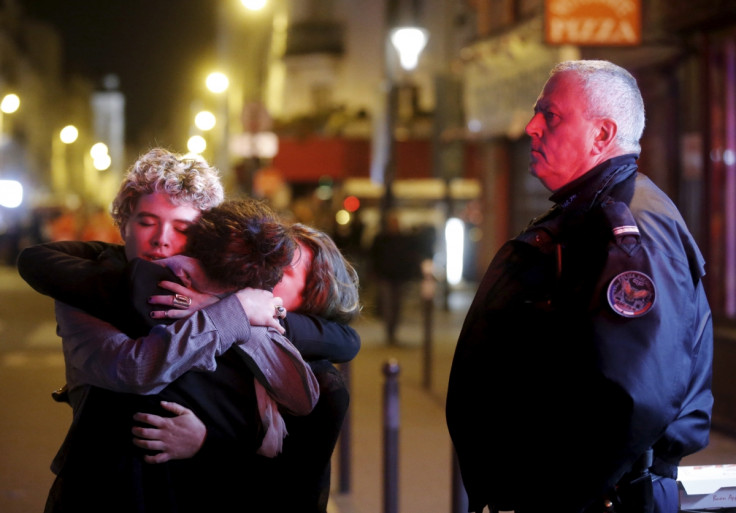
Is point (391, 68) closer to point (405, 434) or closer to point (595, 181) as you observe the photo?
point (405, 434)

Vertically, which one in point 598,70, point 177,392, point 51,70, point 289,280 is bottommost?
point 177,392

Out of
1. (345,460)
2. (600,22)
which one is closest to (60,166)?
(600,22)

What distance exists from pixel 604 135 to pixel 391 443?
12.3 feet

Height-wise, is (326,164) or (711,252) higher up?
(326,164)

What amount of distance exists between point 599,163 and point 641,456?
2.53ft

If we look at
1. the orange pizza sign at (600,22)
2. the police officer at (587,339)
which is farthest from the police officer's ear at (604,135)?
the orange pizza sign at (600,22)

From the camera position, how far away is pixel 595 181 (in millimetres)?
2588

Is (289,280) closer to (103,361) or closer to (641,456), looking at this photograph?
(103,361)

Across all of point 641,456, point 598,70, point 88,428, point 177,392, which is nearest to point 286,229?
point 177,392

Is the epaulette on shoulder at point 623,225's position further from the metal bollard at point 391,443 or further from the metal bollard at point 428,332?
the metal bollard at point 428,332

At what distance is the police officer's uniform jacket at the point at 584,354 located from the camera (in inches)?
91.6

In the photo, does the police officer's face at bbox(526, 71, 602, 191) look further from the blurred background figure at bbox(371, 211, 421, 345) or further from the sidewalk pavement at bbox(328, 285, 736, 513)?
the blurred background figure at bbox(371, 211, 421, 345)

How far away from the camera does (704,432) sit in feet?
8.82

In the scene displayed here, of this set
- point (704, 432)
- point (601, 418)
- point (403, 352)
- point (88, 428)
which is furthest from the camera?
point (403, 352)
